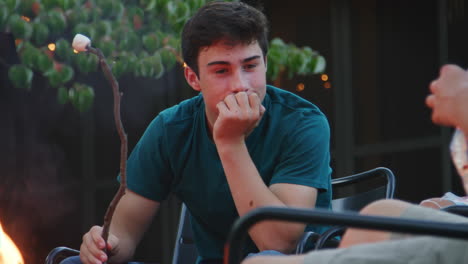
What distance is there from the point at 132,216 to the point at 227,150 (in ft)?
1.83

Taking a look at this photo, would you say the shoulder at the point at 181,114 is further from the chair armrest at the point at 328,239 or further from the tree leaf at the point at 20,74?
the tree leaf at the point at 20,74

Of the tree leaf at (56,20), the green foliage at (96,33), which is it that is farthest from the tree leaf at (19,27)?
the tree leaf at (56,20)

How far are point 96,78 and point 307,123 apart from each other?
3876 millimetres

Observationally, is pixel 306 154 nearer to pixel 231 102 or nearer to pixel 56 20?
pixel 231 102

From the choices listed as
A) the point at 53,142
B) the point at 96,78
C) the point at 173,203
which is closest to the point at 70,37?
the point at 96,78

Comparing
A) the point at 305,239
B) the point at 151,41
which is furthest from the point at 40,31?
the point at 305,239

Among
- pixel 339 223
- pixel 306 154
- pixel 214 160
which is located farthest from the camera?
pixel 214 160

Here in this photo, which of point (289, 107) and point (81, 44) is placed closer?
point (81, 44)

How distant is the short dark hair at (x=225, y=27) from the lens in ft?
9.68

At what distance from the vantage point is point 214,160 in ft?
9.89

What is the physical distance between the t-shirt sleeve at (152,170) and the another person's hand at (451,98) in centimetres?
155

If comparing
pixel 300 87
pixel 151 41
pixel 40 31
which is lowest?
pixel 300 87

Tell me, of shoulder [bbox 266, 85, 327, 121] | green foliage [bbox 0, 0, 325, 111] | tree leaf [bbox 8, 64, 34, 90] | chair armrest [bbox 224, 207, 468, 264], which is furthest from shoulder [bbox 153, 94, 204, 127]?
tree leaf [bbox 8, 64, 34, 90]

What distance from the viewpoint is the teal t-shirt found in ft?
9.50
